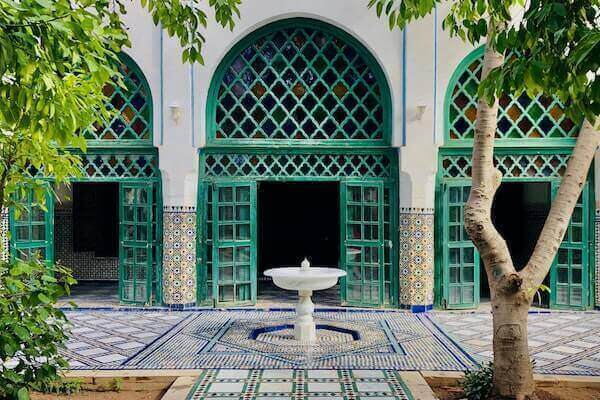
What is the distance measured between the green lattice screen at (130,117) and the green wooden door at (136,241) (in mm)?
543

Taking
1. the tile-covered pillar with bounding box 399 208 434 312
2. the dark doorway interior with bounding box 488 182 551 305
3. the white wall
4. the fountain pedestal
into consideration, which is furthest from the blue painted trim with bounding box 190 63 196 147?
the dark doorway interior with bounding box 488 182 551 305

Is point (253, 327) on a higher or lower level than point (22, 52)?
lower

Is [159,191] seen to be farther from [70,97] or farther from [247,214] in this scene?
[70,97]

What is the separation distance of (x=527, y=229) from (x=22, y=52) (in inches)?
326

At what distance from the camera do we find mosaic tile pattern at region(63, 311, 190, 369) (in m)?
4.39

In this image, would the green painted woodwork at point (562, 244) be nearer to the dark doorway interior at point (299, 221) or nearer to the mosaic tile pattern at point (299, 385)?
the mosaic tile pattern at point (299, 385)

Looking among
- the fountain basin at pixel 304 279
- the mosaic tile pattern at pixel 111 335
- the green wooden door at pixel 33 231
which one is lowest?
the mosaic tile pattern at pixel 111 335

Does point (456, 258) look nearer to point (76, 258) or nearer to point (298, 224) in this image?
point (298, 224)

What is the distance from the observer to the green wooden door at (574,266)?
20.7ft

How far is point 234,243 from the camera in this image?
252 inches

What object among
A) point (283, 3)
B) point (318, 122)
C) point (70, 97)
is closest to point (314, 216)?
point (318, 122)

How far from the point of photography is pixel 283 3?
6.24 metres

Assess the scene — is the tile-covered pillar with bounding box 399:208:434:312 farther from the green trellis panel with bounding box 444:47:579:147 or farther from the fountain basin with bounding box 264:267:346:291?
the fountain basin with bounding box 264:267:346:291

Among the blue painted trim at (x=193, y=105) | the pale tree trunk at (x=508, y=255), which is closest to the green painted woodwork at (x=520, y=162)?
the blue painted trim at (x=193, y=105)
